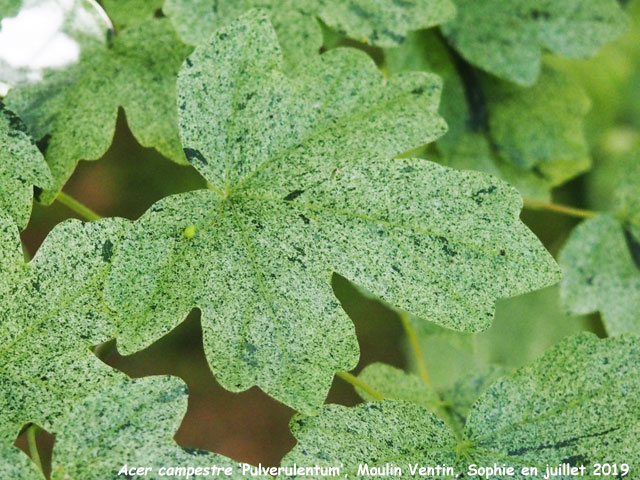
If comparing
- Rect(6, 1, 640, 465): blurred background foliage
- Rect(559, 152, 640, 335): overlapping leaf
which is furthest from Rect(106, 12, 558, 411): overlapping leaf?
Rect(6, 1, 640, 465): blurred background foliage

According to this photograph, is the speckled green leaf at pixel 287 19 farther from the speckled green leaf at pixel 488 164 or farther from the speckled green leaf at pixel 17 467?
the speckled green leaf at pixel 17 467

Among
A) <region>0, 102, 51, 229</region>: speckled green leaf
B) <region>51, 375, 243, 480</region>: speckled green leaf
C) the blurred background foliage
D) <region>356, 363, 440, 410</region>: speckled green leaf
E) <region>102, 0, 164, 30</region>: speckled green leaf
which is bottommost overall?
the blurred background foliage

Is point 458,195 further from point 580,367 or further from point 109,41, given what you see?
point 109,41

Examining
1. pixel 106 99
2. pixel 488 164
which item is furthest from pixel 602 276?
pixel 106 99

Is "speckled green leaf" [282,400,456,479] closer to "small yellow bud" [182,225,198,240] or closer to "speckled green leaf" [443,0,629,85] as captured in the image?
"small yellow bud" [182,225,198,240]

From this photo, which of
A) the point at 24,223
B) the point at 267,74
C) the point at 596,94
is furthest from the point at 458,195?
the point at 596,94

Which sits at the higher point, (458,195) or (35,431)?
(458,195)

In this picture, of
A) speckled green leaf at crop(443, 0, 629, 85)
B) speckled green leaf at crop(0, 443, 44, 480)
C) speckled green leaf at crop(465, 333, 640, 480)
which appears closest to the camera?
speckled green leaf at crop(0, 443, 44, 480)
